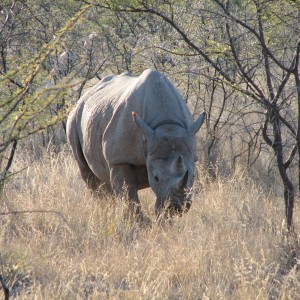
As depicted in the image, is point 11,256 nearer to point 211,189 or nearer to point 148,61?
point 211,189

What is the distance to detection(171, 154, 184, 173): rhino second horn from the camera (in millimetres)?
6555

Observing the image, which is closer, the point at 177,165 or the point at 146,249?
the point at 146,249

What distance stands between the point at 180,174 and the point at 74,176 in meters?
3.01

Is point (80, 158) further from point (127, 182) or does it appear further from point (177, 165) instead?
point (177, 165)

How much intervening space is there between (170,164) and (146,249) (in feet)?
2.88

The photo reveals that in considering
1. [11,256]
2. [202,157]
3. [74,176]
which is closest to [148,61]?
[202,157]

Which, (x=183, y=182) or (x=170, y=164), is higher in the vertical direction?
(x=170, y=164)

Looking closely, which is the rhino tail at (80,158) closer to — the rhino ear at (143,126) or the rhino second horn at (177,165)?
the rhino ear at (143,126)

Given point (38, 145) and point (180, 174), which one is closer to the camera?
point (180, 174)

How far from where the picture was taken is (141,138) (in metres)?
7.14

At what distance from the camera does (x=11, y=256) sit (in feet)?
19.1

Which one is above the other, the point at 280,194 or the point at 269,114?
the point at 269,114

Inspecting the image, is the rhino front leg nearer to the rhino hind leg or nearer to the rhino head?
the rhino head

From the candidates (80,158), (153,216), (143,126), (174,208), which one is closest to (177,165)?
(174,208)
